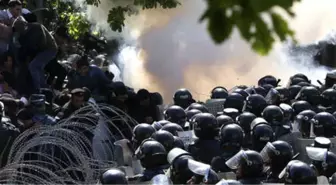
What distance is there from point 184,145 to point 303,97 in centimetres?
401

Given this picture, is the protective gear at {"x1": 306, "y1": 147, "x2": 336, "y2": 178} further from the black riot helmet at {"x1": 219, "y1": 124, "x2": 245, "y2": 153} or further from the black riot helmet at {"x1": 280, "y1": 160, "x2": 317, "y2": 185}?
the black riot helmet at {"x1": 280, "y1": 160, "x2": 317, "y2": 185}

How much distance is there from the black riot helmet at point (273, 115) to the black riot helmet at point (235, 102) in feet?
3.68

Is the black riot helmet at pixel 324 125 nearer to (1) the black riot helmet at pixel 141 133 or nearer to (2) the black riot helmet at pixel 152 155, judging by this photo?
(1) the black riot helmet at pixel 141 133

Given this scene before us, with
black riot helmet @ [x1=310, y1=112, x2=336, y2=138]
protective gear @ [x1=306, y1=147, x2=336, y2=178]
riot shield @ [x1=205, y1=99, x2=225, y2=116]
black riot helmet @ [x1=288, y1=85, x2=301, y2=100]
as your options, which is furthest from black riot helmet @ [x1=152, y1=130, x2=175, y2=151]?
black riot helmet @ [x1=288, y1=85, x2=301, y2=100]

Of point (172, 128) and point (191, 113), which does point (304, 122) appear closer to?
point (191, 113)

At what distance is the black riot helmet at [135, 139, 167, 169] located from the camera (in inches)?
356

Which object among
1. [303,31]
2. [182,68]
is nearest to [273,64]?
[303,31]

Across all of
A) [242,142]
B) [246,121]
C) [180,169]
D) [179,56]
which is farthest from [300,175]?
[179,56]

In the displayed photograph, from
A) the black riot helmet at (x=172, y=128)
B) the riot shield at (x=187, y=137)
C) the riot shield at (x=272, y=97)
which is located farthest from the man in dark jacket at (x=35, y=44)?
the riot shield at (x=272, y=97)

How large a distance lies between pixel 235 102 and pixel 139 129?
275 cm

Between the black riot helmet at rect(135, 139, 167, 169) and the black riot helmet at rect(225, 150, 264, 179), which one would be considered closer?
the black riot helmet at rect(225, 150, 264, 179)

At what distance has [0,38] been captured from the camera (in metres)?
11.9

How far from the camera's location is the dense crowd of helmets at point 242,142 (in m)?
8.29

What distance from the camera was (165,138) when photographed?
9.80 metres
